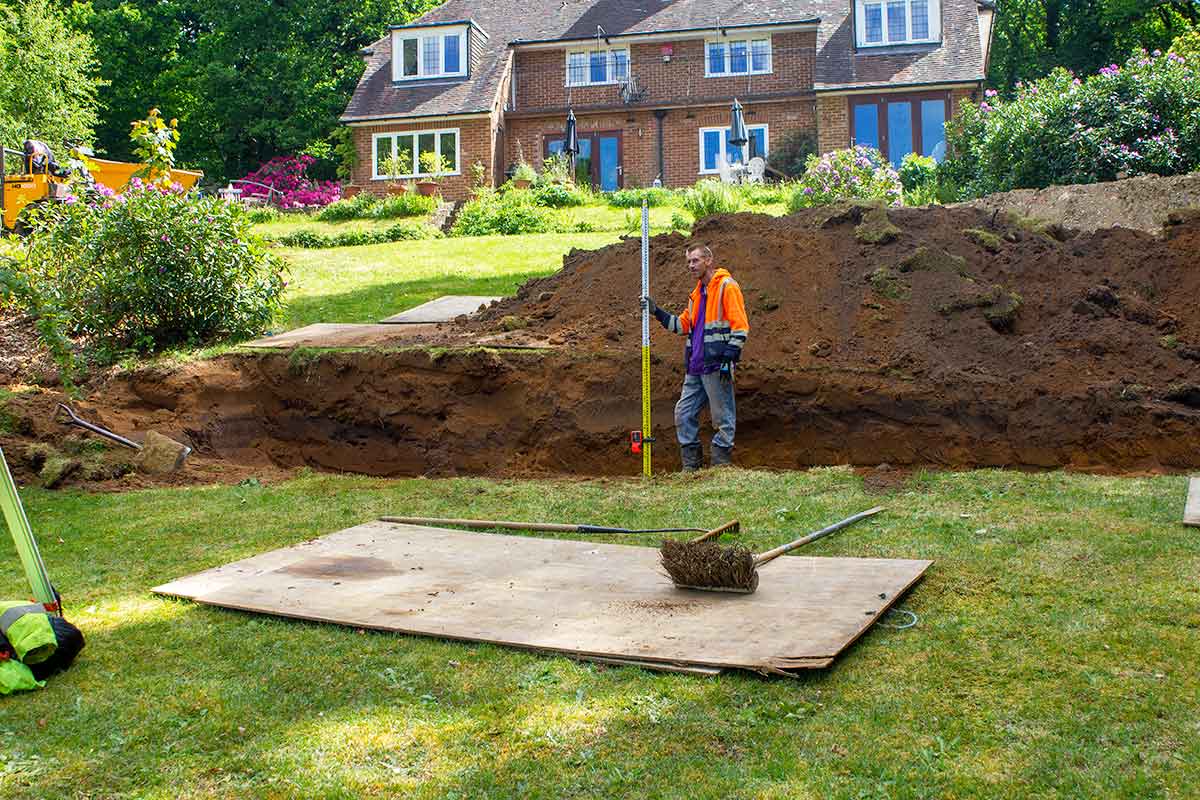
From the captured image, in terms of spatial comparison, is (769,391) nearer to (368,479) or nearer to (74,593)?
(368,479)

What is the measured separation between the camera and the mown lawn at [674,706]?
4035 mm

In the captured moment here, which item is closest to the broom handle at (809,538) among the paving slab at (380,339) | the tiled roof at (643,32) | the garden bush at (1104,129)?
the paving slab at (380,339)

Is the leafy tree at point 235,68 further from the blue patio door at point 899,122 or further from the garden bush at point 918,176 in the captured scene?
the garden bush at point 918,176

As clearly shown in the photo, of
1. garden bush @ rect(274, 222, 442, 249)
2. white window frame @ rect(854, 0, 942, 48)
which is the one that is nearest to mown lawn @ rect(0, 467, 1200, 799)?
garden bush @ rect(274, 222, 442, 249)

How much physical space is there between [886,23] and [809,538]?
29160mm

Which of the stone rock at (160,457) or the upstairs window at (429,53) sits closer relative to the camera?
the stone rock at (160,457)

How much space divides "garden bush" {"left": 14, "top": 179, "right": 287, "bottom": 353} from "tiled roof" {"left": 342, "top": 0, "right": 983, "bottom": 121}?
19452 mm

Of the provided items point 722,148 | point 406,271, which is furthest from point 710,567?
point 722,148

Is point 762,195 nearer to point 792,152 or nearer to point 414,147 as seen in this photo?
point 792,152

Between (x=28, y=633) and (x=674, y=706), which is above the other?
(x=28, y=633)

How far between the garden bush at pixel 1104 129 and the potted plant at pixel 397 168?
16.3m

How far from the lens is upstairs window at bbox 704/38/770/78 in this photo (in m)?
33.4

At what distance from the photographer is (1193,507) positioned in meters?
7.14

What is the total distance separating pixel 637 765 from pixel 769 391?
291 inches
